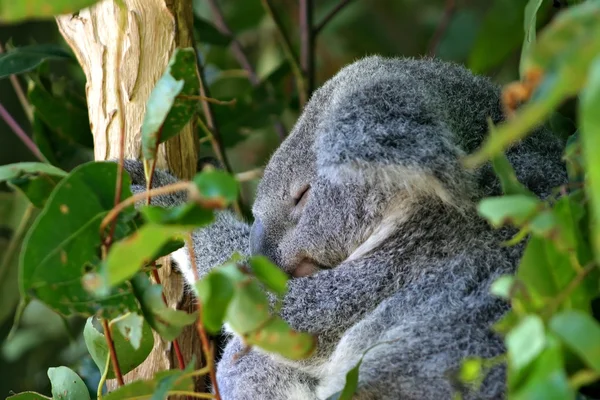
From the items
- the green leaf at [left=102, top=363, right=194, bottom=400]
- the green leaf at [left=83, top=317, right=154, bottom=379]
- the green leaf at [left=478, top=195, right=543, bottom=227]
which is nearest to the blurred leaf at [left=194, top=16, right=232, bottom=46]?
the green leaf at [left=83, top=317, right=154, bottom=379]

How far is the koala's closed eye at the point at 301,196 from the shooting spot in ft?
7.77

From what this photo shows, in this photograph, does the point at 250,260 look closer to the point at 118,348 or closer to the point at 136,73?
the point at 118,348

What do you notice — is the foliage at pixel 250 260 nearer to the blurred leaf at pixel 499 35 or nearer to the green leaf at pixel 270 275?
the green leaf at pixel 270 275

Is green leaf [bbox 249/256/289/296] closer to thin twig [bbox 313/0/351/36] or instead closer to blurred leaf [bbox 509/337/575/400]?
blurred leaf [bbox 509/337/575/400]

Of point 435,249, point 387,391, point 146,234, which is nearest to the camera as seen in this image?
point 146,234

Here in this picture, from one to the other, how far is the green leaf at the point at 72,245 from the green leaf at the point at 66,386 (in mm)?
500

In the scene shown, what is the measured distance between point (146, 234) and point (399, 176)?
1130mm

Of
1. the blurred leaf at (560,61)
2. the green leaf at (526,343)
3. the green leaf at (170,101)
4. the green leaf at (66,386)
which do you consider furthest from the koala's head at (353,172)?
the blurred leaf at (560,61)

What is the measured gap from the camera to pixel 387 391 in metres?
1.94

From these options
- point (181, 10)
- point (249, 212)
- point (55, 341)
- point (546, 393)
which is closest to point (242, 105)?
point (249, 212)

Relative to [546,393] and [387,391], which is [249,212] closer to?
[387,391]

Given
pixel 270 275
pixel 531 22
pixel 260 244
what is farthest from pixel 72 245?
pixel 531 22

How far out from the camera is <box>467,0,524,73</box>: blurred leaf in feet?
11.4

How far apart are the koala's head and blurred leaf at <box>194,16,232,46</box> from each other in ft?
2.49
